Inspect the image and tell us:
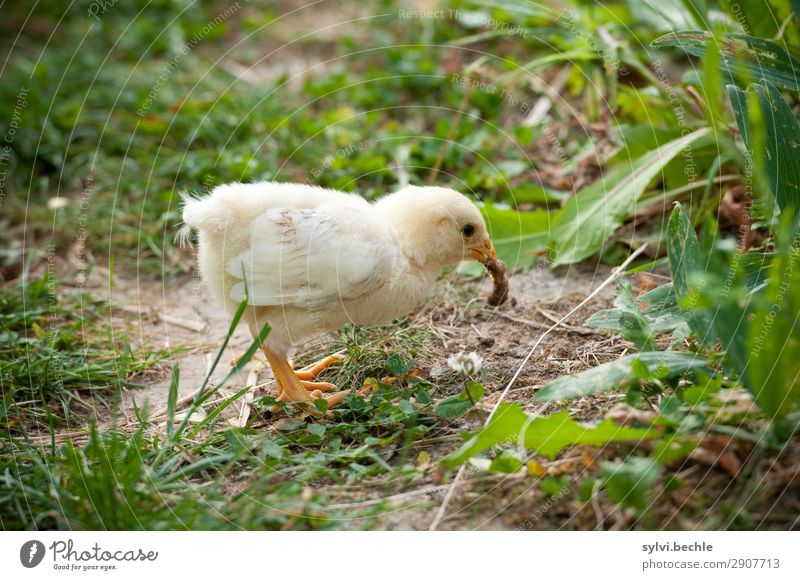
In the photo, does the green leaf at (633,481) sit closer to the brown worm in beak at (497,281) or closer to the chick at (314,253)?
the chick at (314,253)

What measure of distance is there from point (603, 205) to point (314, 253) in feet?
5.37

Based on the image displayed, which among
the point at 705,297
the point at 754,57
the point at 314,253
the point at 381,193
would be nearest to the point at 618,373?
the point at 705,297

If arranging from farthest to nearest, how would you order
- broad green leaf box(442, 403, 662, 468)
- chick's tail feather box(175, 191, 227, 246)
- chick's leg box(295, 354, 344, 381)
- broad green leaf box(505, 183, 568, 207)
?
broad green leaf box(505, 183, 568, 207) → chick's leg box(295, 354, 344, 381) → chick's tail feather box(175, 191, 227, 246) → broad green leaf box(442, 403, 662, 468)

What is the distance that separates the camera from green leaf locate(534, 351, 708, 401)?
2576mm

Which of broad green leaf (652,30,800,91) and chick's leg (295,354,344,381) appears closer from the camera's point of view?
broad green leaf (652,30,800,91)

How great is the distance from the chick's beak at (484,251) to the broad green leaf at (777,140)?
3.69 ft

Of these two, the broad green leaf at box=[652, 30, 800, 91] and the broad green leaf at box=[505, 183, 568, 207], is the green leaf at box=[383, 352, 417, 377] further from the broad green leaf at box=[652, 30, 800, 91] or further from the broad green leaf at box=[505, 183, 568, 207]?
the broad green leaf at box=[652, 30, 800, 91]

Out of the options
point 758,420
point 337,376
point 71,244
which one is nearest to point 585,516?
point 758,420

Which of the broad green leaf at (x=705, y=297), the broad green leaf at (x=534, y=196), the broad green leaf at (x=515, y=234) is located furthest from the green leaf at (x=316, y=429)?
the broad green leaf at (x=534, y=196)

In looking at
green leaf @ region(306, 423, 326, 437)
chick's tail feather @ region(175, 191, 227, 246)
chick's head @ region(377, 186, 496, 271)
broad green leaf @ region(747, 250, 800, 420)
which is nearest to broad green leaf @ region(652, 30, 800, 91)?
chick's head @ region(377, 186, 496, 271)

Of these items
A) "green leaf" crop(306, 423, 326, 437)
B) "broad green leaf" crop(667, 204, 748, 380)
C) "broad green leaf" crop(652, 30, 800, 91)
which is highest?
"broad green leaf" crop(652, 30, 800, 91)

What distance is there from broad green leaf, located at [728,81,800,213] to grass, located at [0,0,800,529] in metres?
0.01

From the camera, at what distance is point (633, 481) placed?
7.35ft

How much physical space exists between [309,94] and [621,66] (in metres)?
2.27
